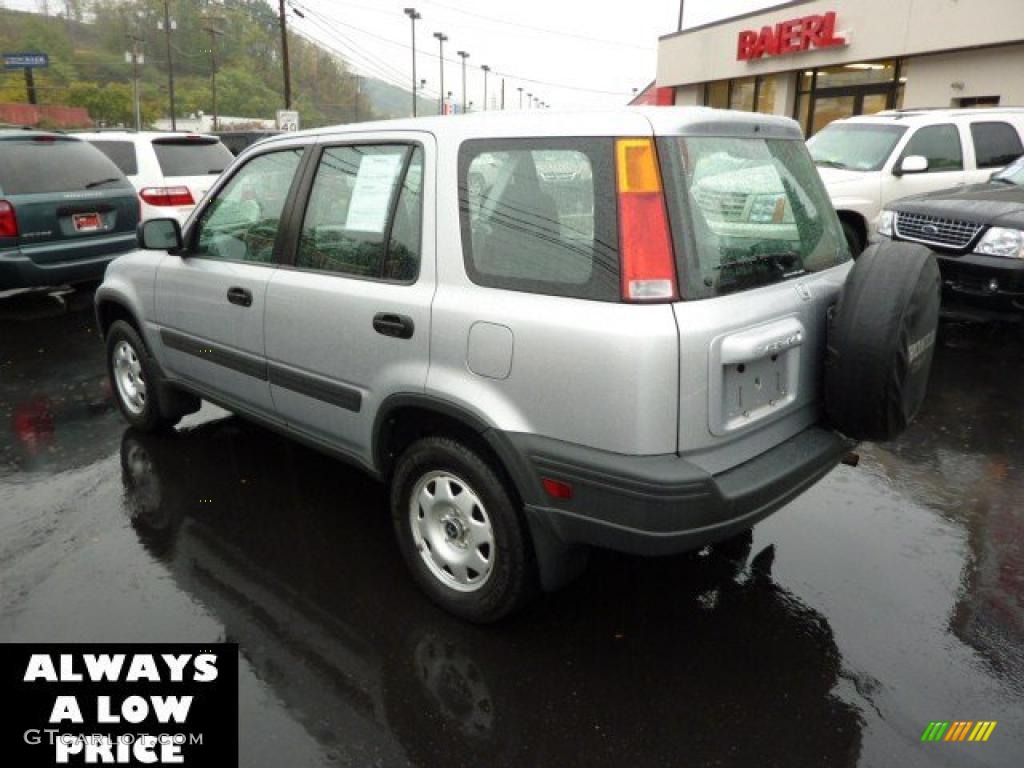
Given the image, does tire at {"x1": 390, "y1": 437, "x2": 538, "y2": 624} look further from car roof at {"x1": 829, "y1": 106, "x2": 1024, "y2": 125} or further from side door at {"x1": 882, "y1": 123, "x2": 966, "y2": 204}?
car roof at {"x1": 829, "y1": 106, "x2": 1024, "y2": 125}

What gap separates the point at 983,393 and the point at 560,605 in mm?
4171

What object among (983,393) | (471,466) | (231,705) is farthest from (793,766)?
(983,393)

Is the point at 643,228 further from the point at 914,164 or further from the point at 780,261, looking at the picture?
the point at 914,164

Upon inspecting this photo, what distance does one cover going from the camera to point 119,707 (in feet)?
8.02

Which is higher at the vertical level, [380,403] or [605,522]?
[380,403]

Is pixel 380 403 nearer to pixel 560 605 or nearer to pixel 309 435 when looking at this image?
pixel 309 435

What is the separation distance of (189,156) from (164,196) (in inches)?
41.4

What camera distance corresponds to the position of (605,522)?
2412mm

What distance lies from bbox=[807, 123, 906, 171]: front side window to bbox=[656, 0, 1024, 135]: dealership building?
401 inches

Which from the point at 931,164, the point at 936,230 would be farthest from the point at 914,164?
the point at 936,230

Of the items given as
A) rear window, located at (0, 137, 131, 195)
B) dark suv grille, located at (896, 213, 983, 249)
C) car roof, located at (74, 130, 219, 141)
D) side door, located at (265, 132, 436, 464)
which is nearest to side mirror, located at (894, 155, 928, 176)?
dark suv grille, located at (896, 213, 983, 249)

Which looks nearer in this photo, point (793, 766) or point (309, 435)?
point (793, 766)

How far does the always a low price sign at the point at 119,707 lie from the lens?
2.34 m

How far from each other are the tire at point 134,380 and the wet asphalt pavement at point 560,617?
0.72 feet
